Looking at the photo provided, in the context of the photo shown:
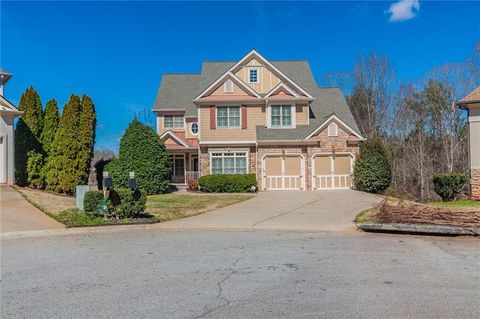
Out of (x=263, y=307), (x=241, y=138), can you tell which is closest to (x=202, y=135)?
(x=241, y=138)

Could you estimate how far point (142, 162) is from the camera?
24.0 meters

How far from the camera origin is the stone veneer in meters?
20.5

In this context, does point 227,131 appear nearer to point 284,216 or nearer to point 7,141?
point 7,141

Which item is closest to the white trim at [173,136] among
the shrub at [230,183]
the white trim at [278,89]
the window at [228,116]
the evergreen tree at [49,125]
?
the window at [228,116]

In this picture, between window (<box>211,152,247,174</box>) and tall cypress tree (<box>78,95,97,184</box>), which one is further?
window (<box>211,152,247,174</box>)

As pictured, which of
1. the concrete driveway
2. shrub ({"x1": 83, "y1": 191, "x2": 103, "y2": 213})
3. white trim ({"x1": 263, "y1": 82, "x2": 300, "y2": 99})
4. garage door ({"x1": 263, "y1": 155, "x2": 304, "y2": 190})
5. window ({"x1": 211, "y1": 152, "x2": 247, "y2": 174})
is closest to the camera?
the concrete driveway

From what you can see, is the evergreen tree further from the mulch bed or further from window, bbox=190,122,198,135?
the mulch bed

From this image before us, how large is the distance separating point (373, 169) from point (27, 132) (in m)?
18.9

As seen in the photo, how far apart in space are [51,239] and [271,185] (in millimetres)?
17765

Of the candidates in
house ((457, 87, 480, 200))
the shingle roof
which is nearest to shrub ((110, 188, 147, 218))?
the shingle roof

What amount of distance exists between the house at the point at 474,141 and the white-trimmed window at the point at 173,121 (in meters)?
18.8

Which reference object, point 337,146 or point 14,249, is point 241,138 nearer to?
point 337,146

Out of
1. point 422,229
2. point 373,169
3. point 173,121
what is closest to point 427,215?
point 422,229

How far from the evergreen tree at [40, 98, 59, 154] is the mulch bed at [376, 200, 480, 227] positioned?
17396 millimetres
